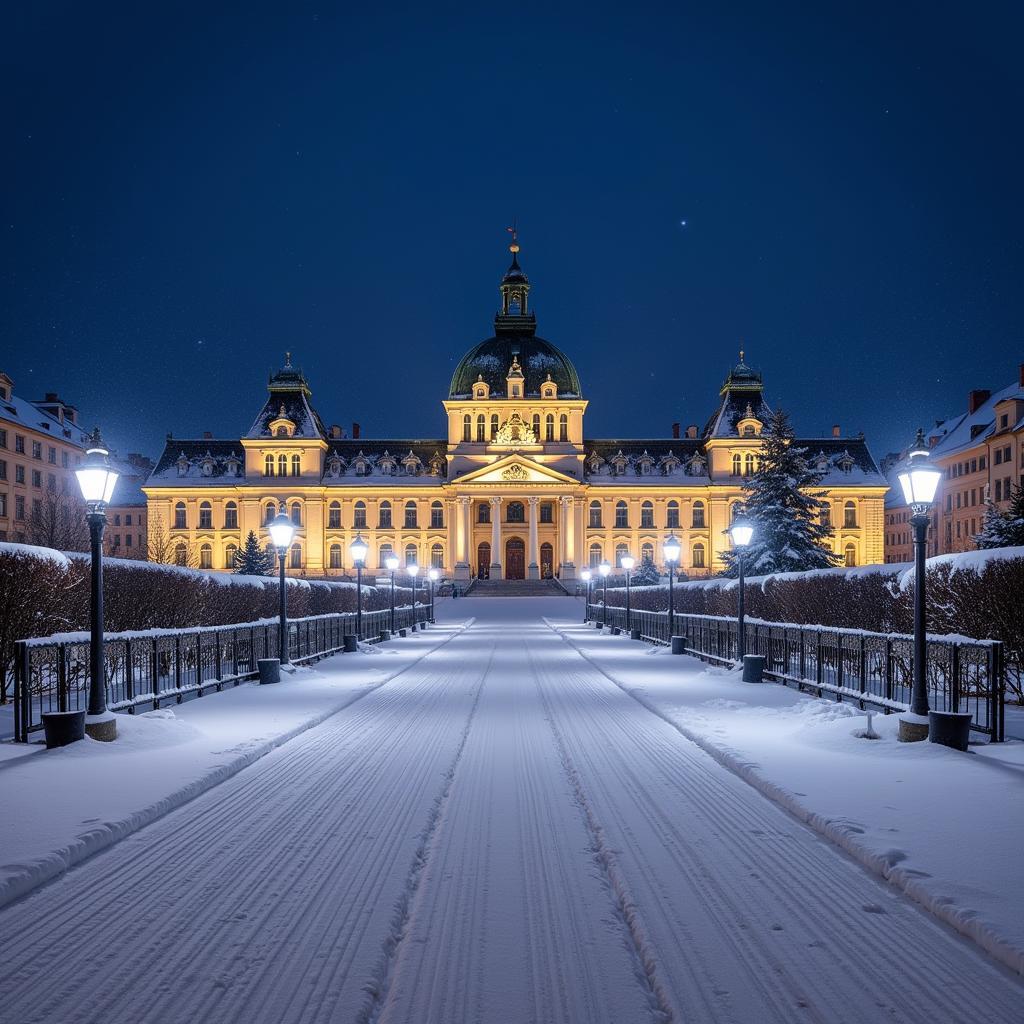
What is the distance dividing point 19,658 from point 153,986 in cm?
770

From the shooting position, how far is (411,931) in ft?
18.3

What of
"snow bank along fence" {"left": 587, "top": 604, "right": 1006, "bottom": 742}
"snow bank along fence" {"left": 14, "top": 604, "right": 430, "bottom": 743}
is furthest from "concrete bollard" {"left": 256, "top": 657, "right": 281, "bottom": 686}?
"snow bank along fence" {"left": 587, "top": 604, "right": 1006, "bottom": 742}

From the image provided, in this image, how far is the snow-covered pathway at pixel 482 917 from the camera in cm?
465

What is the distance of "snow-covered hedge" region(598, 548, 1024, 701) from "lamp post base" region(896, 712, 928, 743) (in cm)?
413

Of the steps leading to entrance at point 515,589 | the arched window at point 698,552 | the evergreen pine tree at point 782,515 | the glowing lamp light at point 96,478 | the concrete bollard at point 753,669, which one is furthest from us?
the arched window at point 698,552

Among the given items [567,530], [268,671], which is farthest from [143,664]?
[567,530]

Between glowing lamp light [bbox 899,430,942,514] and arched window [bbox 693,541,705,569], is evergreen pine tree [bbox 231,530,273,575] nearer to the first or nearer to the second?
arched window [bbox 693,541,705,569]

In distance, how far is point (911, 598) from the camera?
17812 millimetres

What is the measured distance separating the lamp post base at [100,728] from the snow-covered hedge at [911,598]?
11.7 m

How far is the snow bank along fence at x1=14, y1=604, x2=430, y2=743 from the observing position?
1209 centimetres

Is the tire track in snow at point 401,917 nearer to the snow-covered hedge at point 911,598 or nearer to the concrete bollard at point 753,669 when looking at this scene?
the snow-covered hedge at point 911,598

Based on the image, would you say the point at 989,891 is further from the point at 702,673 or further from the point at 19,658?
the point at 702,673

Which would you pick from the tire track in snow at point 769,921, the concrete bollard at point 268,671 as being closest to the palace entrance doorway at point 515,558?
the concrete bollard at point 268,671

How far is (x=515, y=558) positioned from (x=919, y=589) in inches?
3740
